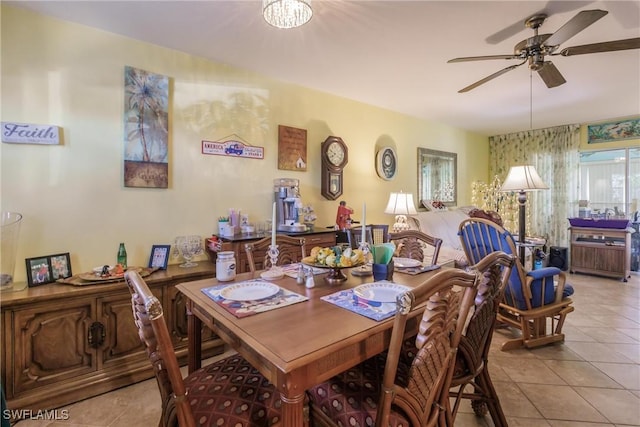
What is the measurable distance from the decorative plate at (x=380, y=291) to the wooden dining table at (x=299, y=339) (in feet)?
0.41

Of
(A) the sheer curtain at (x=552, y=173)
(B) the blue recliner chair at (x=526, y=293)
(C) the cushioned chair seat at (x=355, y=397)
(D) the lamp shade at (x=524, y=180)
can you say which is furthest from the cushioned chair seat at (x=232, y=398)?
(A) the sheer curtain at (x=552, y=173)

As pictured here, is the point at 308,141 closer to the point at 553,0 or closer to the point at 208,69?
the point at 208,69

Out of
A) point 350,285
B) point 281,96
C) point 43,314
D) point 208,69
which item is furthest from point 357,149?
point 43,314

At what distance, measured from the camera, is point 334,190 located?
3.56 meters

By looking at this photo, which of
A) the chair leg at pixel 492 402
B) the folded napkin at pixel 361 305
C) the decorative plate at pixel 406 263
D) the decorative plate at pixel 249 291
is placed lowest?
the chair leg at pixel 492 402

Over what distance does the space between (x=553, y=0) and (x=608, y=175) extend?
457 cm

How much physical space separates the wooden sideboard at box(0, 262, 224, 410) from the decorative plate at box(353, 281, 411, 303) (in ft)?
5.04

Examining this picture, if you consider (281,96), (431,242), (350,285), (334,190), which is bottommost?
(350,285)

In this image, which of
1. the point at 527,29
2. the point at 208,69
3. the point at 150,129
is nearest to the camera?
the point at 527,29

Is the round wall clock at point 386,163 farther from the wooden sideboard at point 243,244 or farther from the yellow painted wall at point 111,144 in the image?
the wooden sideboard at point 243,244

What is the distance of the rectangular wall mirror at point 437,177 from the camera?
15.7 feet

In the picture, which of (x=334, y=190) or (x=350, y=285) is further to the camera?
(x=334, y=190)

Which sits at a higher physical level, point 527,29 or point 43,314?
point 527,29

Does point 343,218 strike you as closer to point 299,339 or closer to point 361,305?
point 361,305
